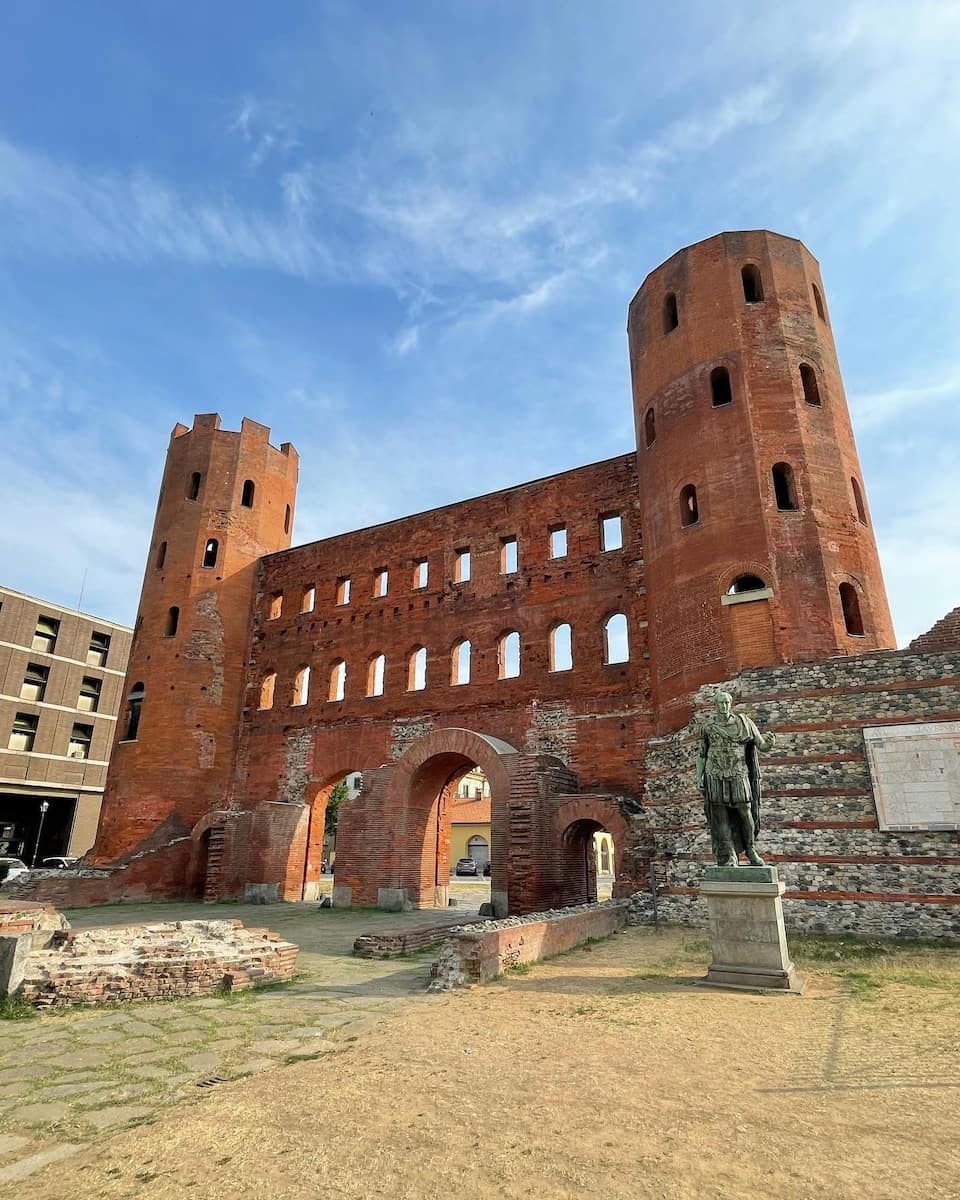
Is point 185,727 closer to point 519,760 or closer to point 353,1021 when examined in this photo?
point 519,760

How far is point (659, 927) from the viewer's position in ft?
43.1

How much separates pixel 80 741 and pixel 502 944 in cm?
3617

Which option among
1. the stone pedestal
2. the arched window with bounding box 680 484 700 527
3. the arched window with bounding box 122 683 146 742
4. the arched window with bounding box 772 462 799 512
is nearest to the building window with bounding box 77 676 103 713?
the arched window with bounding box 122 683 146 742

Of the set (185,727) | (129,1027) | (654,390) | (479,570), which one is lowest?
(129,1027)

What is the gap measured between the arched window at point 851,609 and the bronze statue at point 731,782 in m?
6.89

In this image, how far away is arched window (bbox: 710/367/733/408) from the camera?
1695cm

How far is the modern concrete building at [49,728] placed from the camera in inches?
1372

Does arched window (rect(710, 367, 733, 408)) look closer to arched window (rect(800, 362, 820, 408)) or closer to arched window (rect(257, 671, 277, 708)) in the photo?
arched window (rect(800, 362, 820, 408))

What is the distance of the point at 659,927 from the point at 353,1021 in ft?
Result: 27.2

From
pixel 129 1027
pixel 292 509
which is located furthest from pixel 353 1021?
pixel 292 509

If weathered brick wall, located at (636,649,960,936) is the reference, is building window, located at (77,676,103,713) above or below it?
above

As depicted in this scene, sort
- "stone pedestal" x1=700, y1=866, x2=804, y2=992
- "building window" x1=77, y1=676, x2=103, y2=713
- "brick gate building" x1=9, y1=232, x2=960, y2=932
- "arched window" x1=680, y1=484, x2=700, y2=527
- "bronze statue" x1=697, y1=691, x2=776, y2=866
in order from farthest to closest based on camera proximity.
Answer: "building window" x1=77, y1=676, x2=103, y2=713
"arched window" x1=680, y1=484, x2=700, y2=527
"brick gate building" x1=9, y1=232, x2=960, y2=932
"bronze statue" x1=697, y1=691, x2=776, y2=866
"stone pedestal" x1=700, y1=866, x2=804, y2=992

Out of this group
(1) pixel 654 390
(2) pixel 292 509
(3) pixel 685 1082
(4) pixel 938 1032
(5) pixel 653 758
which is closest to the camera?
(3) pixel 685 1082

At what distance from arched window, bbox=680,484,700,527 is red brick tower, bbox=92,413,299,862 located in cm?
1583
